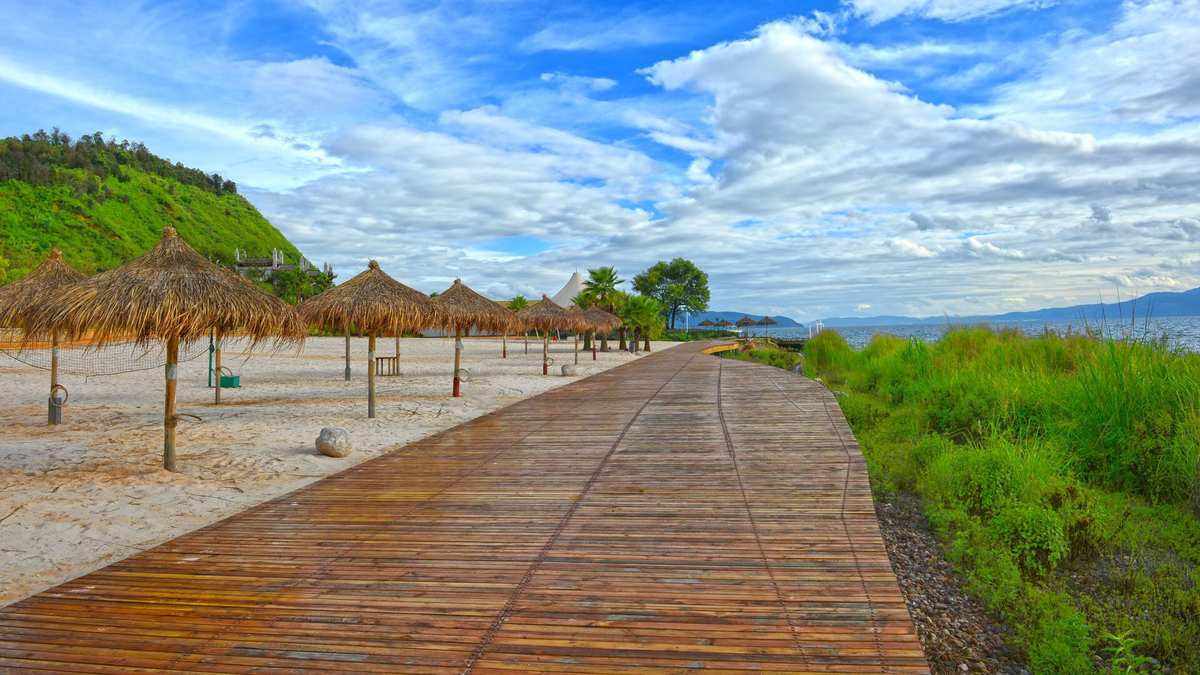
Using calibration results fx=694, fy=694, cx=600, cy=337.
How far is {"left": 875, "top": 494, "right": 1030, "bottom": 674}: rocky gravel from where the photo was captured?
3418mm

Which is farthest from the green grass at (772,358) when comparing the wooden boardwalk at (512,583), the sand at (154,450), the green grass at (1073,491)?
the wooden boardwalk at (512,583)

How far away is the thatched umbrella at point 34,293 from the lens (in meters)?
9.17

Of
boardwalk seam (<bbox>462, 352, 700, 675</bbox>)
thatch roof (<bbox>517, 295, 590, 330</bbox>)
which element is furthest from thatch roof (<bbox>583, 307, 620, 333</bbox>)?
boardwalk seam (<bbox>462, 352, 700, 675</bbox>)

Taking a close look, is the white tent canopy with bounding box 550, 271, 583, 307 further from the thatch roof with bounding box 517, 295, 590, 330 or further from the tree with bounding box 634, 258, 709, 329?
the tree with bounding box 634, 258, 709, 329

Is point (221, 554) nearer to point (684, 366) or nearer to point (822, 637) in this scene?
point (822, 637)

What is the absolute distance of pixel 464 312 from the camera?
1444 cm

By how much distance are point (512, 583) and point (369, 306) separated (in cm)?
866

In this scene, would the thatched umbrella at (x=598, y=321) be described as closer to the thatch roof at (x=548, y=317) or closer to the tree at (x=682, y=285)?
the thatch roof at (x=548, y=317)

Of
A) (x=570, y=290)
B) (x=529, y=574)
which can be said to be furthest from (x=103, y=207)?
(x=529, y=574)

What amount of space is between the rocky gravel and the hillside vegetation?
3615cm

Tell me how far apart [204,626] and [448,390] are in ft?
37.4

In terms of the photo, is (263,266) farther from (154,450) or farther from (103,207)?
(154,450)

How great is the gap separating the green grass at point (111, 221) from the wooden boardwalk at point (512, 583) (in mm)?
33454

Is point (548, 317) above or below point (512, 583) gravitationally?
above
